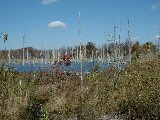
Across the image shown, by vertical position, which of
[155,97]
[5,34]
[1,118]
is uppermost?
[5,34]

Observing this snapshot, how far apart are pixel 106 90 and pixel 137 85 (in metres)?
1.19

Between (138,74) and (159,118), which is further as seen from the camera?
(138,74)

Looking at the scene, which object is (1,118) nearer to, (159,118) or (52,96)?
(52,96)

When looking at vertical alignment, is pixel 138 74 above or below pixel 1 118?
above

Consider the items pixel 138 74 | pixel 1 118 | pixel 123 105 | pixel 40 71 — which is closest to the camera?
pixel 1 118

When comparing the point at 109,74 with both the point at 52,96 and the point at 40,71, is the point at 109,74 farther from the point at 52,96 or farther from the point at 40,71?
the point at 40,71

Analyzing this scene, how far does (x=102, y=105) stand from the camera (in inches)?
370

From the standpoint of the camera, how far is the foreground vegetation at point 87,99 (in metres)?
7.77

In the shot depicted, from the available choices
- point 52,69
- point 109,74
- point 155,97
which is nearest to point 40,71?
point 52,69

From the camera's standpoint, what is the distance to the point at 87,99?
10.0m

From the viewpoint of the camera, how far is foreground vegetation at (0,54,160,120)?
25.5 ft

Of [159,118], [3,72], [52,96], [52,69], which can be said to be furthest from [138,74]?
[52,69]

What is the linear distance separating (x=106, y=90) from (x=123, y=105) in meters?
2.04

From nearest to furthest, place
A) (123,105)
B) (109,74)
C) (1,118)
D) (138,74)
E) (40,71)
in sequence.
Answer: (1,118), (123,105), (138,74), (109,74), (40,71)
